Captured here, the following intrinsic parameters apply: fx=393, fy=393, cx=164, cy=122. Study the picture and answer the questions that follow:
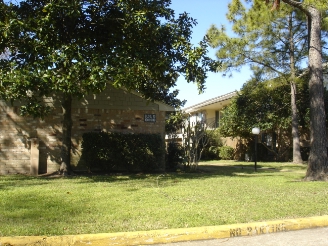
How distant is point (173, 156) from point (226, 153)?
12.5 metres

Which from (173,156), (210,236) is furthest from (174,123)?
(210,236)

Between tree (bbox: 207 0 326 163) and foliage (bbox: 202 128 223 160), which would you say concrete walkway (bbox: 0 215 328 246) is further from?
foliage (bbox: 202 128 223 160)

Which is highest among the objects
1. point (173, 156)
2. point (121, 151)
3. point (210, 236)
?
point (121, 151)

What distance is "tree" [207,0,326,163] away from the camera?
1862 centimetres

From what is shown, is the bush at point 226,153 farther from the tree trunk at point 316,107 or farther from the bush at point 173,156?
the tree trunk at point 316,107

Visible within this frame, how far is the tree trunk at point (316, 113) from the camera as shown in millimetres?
11938

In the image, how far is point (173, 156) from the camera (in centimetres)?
1642

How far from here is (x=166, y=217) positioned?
22.0 feet

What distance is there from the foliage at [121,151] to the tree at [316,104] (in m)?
5.65

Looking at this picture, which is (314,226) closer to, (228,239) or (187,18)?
(228,239)

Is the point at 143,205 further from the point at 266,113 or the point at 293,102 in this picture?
the point at 266,113

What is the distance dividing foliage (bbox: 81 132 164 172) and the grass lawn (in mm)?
3145

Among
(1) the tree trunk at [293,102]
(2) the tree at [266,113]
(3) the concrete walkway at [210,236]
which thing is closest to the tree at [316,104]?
(3) the concrete walkway at [210,236]

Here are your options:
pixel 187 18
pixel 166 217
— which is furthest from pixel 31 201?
pixel 187 18
